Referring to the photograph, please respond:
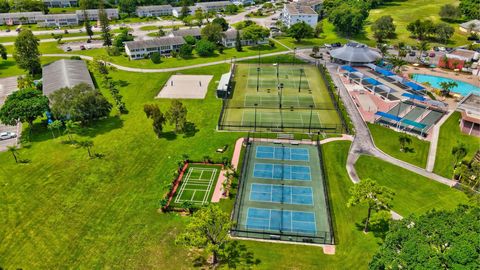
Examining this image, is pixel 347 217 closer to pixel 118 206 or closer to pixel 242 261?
pixel 242 261

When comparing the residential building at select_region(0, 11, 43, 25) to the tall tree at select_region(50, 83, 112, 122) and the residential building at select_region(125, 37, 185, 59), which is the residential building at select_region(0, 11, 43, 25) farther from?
the tall tree at select_region(50, 83, 112, 122)

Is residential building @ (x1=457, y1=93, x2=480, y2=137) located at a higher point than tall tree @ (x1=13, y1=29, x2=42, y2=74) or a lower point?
lower

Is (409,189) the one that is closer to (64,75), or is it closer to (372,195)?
(372,195)

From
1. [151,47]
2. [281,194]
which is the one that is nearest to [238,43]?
[151,47]

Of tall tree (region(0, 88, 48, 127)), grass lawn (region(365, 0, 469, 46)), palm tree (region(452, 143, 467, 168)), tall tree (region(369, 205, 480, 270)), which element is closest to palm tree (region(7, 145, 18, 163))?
tall tree (region(0, 88, 48, 127))

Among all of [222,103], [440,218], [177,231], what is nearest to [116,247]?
[177,231]

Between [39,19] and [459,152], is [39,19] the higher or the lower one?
the higher one
